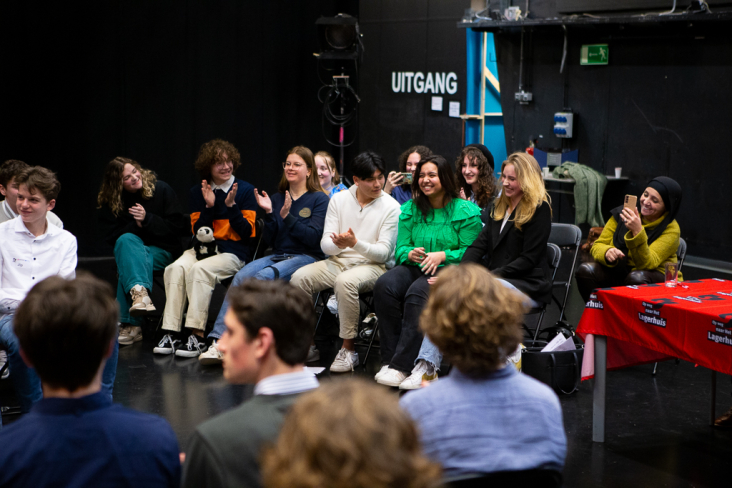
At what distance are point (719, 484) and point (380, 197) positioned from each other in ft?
8.27

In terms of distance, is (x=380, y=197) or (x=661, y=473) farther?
(x=380, y=197)

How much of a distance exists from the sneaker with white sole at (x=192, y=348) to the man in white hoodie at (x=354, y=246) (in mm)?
741

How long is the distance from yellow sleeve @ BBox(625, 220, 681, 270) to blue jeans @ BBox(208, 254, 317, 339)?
2016 millimetres

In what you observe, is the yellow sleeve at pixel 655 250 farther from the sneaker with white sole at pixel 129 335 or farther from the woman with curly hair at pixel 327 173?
the sneaker with white sole at pixel 129 335

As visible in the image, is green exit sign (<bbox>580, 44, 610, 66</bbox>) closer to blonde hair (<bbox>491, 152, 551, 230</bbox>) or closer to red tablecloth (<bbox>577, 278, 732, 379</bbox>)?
blonde hair (<bbox>491, 152, 551, 230</bbox>)

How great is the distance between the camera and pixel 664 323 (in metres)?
3.13

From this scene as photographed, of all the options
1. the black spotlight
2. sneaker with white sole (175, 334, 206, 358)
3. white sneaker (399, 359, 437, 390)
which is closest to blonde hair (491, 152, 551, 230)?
white sneaker (399, 359, 437, 390)

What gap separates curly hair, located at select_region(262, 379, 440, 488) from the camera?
91 cm

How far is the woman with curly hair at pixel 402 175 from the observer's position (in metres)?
5.30

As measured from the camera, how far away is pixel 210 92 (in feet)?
28.9

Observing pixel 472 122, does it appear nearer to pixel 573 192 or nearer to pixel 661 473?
pixel 573 192

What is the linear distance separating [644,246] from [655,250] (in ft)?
0.43

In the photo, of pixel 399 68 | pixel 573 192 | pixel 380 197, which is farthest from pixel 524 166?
pixel 399 68

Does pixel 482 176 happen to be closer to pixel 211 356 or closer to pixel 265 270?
pixel 265 270
